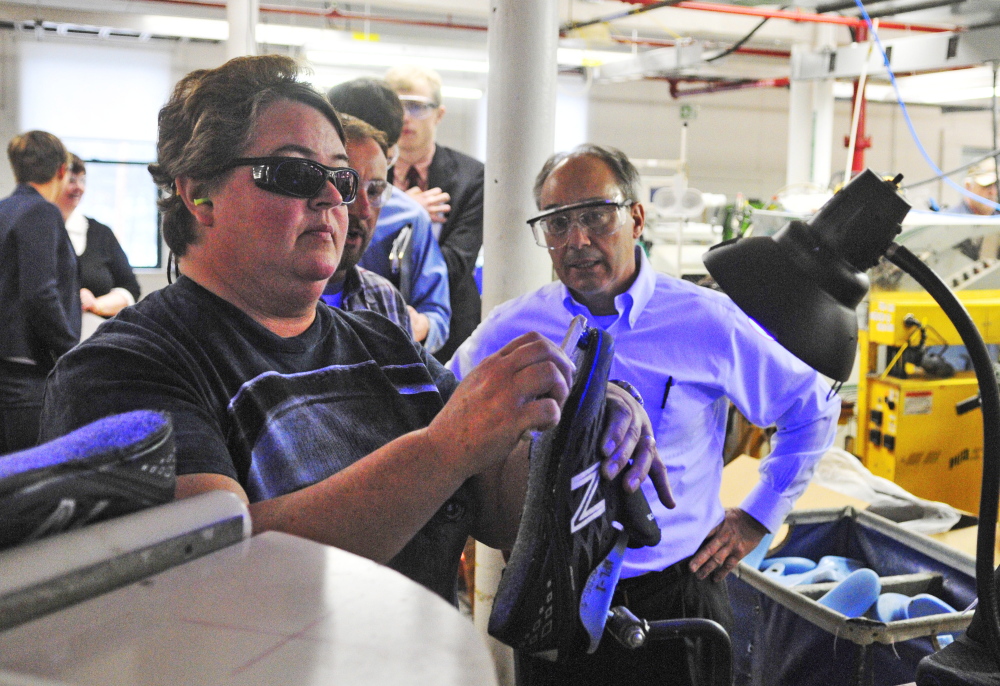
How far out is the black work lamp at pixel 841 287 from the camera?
3.38ft

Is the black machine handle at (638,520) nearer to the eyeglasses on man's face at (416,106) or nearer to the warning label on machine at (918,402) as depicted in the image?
the eyeglasses on man's face at (416,106)

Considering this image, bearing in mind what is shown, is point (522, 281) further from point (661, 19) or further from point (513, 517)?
point (661, 19)

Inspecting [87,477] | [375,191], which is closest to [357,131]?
[375,191]

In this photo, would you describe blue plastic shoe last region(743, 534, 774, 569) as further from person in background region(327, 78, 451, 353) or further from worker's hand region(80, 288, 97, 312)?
worker's hand region(80, 288, 97, 312)

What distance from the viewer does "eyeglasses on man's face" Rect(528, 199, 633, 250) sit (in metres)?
2.23

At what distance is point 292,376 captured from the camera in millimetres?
1104

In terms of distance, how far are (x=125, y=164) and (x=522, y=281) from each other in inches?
330

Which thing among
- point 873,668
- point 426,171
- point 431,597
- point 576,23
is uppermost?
point 576,23

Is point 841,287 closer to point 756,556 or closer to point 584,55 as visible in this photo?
point 756,556

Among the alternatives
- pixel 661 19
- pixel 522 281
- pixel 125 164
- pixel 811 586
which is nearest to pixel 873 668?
pixel 811 586

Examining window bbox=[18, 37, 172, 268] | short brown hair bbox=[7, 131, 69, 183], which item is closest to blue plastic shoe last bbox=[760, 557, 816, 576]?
short brown hair bbox=[7, 131, 69, 183]

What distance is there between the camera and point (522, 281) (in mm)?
2502

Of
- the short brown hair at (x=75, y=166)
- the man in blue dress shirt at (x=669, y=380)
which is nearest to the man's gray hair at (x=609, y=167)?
the man in blue dress shirt at (x=669, y=380)

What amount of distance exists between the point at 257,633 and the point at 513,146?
2.05m
